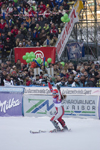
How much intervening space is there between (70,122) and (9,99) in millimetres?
2635

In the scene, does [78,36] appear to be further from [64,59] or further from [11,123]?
[11,123]

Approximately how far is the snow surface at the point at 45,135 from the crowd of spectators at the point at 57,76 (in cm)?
159

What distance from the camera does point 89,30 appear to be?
14.9 metres

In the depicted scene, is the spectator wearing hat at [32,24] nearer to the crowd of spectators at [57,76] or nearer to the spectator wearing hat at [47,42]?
the spectator wearing hat at [47,42]

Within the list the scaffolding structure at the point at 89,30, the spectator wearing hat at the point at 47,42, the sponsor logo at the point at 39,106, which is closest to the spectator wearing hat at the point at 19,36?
the spectator wearing hat at the point at 47,42

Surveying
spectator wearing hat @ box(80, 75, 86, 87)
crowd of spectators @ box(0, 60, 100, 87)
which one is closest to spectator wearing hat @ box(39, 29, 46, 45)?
crowd of spectators @ box(0, 60, 100, 87)

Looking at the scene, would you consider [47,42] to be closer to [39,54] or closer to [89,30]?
[39,54]

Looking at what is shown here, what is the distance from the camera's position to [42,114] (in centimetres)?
1103

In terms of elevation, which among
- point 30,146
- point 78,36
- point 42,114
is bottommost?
point 42,114

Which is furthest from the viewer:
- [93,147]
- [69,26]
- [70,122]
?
[69,26]

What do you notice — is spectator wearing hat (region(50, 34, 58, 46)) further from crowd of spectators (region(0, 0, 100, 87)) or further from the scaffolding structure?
the scaffolding structure

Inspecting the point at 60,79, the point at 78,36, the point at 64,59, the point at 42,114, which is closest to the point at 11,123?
the point at 42,114

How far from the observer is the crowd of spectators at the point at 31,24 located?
15.4 metres

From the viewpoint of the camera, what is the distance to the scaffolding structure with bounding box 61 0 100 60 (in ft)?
48.4
